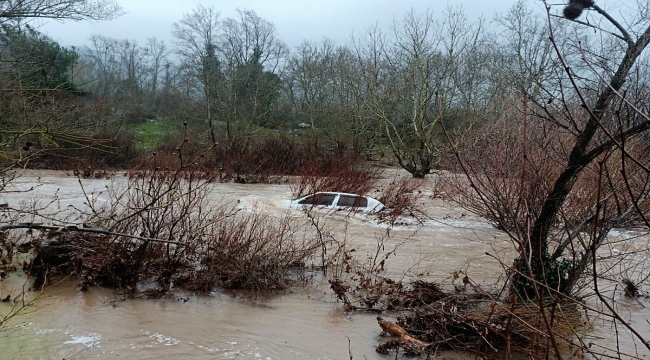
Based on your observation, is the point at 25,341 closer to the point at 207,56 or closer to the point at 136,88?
the point at 207,56

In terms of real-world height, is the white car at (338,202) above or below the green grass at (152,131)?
below

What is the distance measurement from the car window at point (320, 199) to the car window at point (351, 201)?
256mm

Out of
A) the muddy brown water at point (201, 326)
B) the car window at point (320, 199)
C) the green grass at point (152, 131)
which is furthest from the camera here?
the green grass at point (152, 131)

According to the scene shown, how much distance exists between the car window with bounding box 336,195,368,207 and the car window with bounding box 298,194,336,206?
10.1 inches

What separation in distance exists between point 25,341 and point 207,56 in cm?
2922

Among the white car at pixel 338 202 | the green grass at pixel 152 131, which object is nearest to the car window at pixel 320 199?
the white car at pixel 338 202

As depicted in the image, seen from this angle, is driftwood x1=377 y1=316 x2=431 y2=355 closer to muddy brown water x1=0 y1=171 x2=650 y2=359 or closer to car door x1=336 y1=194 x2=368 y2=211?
muddy brown water x1=0 y1=171 x2=650 y2=359

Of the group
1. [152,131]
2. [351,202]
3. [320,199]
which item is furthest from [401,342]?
[152,131]

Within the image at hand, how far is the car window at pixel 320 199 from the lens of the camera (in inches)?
559

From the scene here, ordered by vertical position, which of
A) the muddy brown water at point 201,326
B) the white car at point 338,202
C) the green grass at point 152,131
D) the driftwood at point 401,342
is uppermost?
the green grass at point 152,131

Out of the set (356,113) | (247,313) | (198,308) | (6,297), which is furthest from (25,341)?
(356,113)

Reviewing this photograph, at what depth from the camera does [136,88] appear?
4525 centimetres

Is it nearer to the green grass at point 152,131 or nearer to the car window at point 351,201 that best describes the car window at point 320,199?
the car window at point 351,201

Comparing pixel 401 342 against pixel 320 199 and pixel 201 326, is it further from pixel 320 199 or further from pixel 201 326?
pixel 320 199
